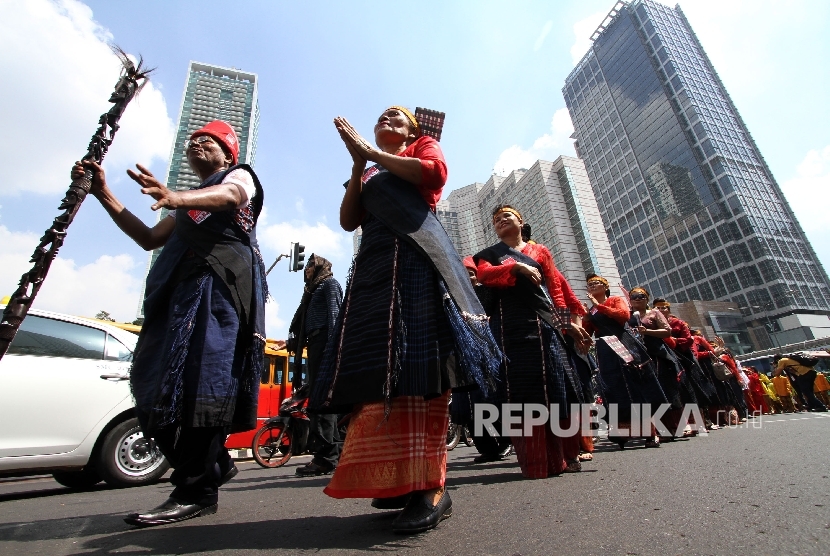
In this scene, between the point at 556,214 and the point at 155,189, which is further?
the point at 556,214

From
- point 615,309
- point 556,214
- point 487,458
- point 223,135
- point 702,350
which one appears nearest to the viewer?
point 223,135

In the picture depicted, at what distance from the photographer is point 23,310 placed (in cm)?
139

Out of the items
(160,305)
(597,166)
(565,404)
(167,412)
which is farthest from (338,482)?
(597,166)

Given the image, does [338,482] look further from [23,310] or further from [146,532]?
[23,310]

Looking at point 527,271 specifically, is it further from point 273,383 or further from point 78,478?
point 273,383

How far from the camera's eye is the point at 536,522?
1553 mm

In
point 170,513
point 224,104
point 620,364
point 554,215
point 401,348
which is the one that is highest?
point 224,104

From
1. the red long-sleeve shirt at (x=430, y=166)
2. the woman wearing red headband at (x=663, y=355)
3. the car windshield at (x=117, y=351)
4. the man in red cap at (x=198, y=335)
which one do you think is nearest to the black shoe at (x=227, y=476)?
the man in red cap at (x=198, y=335)

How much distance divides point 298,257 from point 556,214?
7994cm

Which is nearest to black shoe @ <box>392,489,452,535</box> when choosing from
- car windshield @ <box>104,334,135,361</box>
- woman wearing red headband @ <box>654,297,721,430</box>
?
car windshield @ <box>104,334,135,361</box>

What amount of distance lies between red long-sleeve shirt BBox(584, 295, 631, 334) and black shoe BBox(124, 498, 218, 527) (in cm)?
451

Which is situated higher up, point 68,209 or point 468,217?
point 468,217

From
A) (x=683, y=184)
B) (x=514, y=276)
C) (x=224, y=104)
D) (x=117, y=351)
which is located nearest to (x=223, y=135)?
(x=514, y=276)

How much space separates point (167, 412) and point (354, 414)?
0.72 metres
